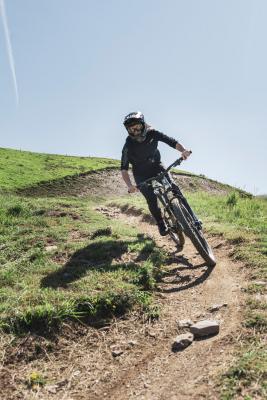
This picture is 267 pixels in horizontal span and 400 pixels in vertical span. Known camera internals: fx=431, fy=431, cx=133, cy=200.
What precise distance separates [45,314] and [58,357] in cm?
73

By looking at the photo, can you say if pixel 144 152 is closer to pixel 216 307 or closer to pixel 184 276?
pixel 184 276

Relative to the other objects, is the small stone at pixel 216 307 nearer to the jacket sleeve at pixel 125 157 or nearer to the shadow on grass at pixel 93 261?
the shadow on grass at pixel 93 261

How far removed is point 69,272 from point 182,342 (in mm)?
3435

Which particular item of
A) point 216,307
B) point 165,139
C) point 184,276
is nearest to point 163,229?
point 165,139

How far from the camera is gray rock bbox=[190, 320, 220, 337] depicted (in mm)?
6109

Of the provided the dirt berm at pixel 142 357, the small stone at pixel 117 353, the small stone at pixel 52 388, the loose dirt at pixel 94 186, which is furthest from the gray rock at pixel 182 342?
the loose dirt at pixel 94 186

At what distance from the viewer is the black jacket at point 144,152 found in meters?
11.6

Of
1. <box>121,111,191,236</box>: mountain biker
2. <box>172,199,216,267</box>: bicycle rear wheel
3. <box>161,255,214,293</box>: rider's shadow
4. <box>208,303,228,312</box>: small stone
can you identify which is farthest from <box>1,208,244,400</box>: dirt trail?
<box>121,111,191,236</box>: mountain biker

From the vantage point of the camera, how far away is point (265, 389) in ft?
14.6

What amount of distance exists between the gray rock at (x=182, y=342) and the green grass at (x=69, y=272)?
1.23m

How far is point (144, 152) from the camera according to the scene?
11.7 meters

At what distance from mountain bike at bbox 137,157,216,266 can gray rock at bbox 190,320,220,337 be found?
10.1 ft

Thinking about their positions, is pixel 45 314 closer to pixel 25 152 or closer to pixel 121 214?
pixel 121 214

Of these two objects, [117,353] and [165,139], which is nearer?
[117,353]
